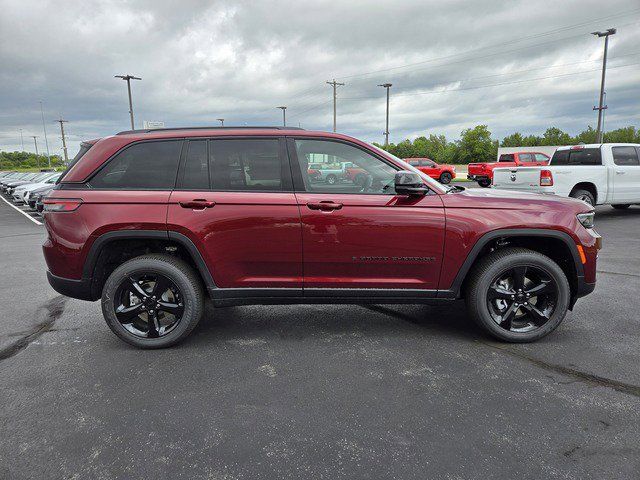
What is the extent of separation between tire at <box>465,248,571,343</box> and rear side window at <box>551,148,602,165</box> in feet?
28.9

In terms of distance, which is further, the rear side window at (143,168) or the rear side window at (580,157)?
the rear side window at (580,157)

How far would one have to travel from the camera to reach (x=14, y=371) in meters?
3.22

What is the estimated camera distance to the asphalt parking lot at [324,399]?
2.21 m

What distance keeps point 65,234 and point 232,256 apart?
1.36m

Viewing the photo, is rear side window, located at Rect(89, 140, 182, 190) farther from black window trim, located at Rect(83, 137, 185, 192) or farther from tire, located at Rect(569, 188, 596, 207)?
tire, located at Rect(569, 188, 596, 207)


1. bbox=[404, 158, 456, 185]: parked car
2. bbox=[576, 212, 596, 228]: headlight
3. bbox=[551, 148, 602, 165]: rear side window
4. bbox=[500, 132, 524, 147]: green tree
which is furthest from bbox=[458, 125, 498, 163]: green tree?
bbox=[576, 212, 596, 228]: headlight

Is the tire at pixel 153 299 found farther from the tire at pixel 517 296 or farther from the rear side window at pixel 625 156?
the rear side window at pixel 625 156

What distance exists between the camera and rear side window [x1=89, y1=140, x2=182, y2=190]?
350cm

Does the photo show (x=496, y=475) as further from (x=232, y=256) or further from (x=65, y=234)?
(x=65, y=234)

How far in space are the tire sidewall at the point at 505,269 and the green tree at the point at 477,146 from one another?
6528 centimetres

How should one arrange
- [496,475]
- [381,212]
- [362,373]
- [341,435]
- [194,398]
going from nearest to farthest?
1. [496,475]
2. [341,435]
3. [194,398]
4. [362,373]
5. [381,212]

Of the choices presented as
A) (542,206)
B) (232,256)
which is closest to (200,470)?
(232,256)

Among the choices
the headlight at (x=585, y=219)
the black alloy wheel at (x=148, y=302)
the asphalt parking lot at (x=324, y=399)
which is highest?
the headlight at (x=585, y=219)

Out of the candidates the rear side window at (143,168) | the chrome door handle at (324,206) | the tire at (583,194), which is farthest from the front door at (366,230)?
the tire at (583,194)
